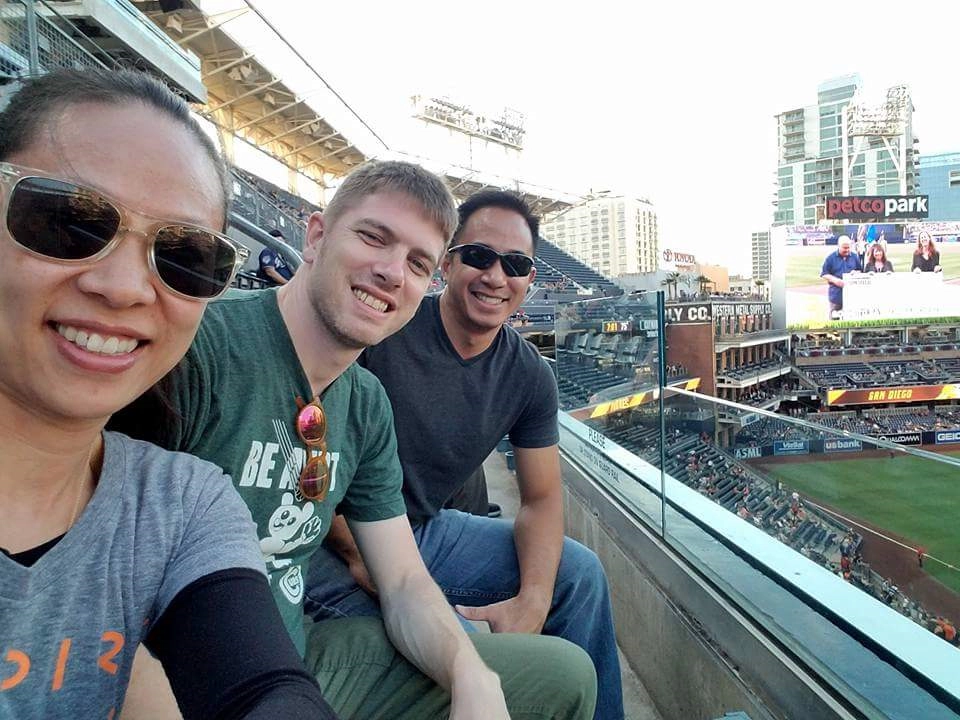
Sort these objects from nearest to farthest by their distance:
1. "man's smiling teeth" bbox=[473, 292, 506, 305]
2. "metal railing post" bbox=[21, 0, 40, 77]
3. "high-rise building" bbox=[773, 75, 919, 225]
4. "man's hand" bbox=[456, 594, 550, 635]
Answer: "man's hand" bbox=[456, 594, 550, 635]
"man's smiling teeth" bbox=[473, 292, 506, 305]
"metal railing post" bbox=[21, 0, 40, 77]
"high-rise building" bbox=[773, 75, 919, 225]

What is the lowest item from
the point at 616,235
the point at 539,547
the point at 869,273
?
the point at 539,547

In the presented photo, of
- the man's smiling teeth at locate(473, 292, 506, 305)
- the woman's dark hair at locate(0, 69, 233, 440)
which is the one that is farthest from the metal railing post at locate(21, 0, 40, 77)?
the woman's dark hair at locate(0, 69, 233, 440)

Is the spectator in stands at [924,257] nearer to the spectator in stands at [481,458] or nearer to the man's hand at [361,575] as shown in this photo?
the spectator in stands at [481,458]

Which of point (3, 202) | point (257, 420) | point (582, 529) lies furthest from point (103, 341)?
point (582, 529)

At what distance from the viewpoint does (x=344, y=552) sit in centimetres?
164

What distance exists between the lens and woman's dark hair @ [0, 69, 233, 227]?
2.51 ft

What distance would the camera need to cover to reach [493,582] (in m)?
1.88

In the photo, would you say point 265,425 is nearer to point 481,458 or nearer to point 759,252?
point 481,458

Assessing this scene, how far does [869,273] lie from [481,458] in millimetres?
37976

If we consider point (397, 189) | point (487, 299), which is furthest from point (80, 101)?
point (487, 299)

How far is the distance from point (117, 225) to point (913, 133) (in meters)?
92.0

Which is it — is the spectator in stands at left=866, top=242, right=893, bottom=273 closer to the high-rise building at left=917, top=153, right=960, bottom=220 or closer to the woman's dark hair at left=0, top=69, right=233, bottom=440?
the woman's dark hair at left=0, top=69, right=233, bottom=440

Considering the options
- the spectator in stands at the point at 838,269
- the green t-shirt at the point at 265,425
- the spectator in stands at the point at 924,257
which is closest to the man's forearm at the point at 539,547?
the green t-shirt at the point at 265,425

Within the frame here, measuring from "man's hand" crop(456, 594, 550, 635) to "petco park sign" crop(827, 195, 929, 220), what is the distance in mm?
40719
